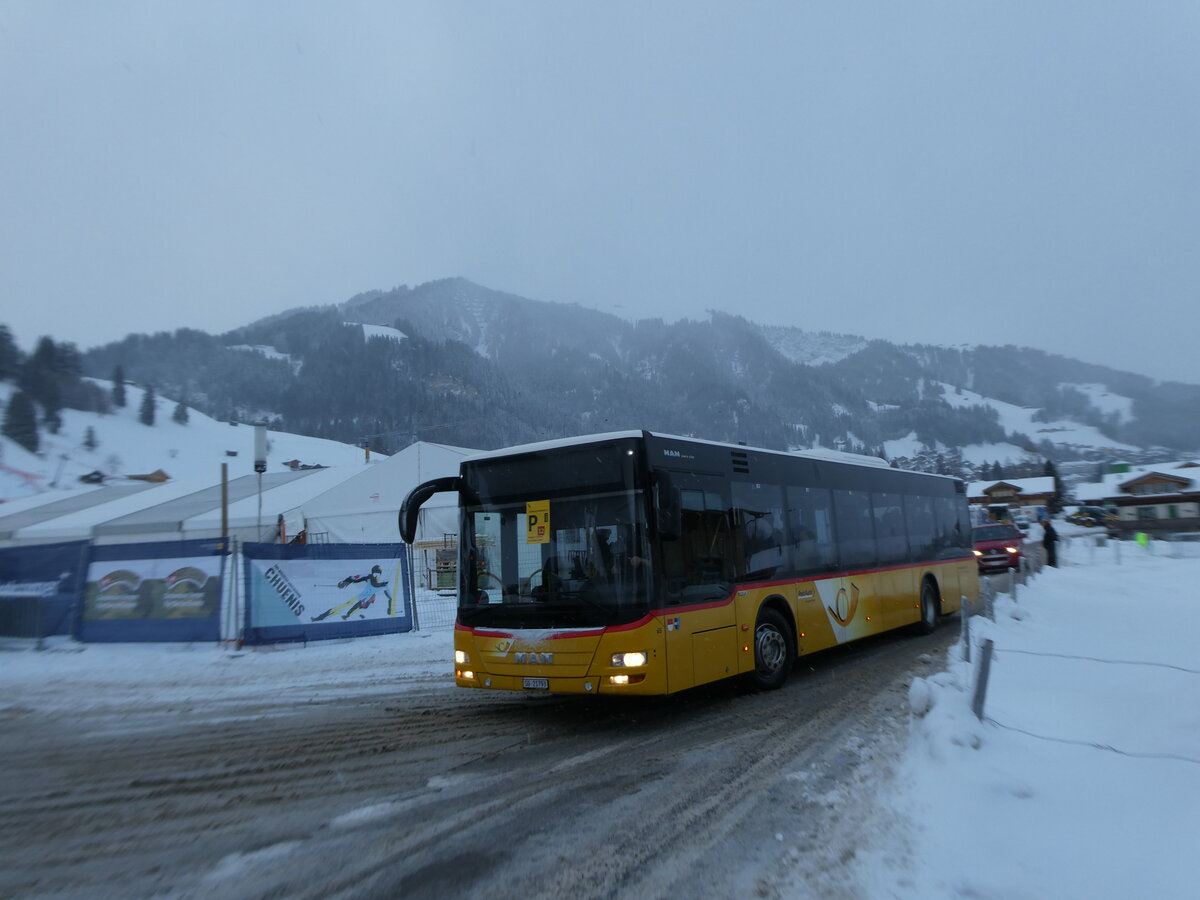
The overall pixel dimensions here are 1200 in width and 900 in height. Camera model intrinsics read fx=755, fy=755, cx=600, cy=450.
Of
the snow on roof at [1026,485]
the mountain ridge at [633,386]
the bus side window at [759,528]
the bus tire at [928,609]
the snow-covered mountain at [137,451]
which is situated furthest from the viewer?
the snow on roof at [1026,485]

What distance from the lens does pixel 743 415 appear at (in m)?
53.3

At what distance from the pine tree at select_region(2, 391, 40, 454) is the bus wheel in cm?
6177

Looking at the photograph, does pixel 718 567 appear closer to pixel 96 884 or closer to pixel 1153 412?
pixel 96 884

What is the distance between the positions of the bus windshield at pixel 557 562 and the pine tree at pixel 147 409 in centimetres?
9577

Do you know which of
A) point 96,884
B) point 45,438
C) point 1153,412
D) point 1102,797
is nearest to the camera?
point 96,884

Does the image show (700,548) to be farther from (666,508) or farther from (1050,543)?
(1050,543)

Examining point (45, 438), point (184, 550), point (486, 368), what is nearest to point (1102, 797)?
point (184, 550)

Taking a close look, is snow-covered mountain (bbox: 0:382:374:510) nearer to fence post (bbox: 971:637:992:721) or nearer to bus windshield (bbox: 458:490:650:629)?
bus windshield (bbox: 458:490:650:629)

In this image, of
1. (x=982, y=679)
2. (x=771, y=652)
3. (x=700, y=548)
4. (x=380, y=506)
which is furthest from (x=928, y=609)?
(x=380, y=506)

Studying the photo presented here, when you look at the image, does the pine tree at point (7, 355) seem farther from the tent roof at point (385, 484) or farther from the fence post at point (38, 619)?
the fence post at point (38, 619)

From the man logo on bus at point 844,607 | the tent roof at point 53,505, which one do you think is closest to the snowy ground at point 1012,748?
the man logo on bus at point 844,607

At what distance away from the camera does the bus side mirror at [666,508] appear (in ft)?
23.2

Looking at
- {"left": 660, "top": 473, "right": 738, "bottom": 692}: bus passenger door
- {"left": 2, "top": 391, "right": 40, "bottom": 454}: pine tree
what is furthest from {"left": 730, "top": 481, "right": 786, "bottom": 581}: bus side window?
{"left": 2, "top": 391, "right": 40, "bottom": 454}: pine tree

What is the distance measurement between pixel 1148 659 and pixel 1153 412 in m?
53.8
